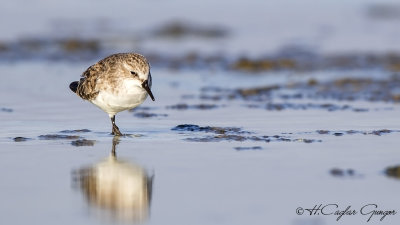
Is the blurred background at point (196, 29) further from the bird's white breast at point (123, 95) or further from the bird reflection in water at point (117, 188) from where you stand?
the bird reflection in water at point (117, 188)

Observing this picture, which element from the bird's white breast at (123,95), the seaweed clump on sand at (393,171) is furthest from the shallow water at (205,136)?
the bird's white breast at (123,95)

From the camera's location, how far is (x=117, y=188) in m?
5.93

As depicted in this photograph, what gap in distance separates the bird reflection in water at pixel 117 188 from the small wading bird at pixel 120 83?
109cm

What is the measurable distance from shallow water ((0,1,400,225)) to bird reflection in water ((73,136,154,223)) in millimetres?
10

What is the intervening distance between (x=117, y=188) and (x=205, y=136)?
1.97 meters

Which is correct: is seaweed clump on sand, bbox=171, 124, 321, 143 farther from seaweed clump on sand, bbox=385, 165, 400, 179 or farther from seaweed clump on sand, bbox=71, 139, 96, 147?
seaweed clump on sand, bbox=385, 165, 400, 179

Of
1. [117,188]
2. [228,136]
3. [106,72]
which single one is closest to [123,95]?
[106,72]

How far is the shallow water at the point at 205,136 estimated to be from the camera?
Answer: 17.8 ft

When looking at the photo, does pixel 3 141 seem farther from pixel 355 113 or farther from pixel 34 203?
pixel 355 113

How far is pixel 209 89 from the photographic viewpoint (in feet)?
36.9

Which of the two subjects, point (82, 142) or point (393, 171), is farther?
point (82, 142)

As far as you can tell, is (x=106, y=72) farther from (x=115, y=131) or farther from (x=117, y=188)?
(x=117, y=188)

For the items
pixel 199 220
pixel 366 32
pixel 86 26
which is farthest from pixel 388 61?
pixel 199 220

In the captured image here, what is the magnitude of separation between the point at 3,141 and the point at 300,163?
8.94 feet
